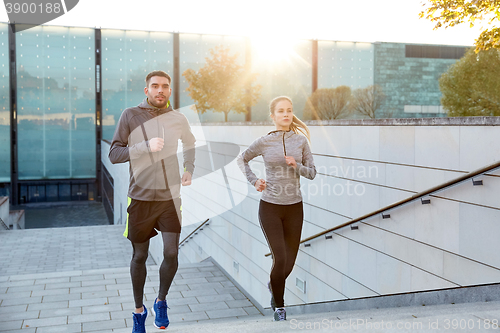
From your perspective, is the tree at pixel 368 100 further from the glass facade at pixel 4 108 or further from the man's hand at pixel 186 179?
the man's hand at pixel 186 179

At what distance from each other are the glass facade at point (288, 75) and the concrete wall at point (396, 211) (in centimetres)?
2458

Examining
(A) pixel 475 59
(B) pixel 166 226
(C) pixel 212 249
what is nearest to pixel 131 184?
(B) pixel 166 226

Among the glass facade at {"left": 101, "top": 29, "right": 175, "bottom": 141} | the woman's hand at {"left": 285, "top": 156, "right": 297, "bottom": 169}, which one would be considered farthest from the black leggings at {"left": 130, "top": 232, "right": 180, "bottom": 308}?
the glass facade at {"left": 101, "top": 29, "right": 175, "bottom": 141}

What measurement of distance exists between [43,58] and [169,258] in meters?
30.5

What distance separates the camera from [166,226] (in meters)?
3.69

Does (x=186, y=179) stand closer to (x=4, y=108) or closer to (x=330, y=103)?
(x=330, y=103)

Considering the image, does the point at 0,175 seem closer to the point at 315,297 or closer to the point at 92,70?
the point at 92,70

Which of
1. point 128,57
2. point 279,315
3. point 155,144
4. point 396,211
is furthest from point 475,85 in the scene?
point 128,57

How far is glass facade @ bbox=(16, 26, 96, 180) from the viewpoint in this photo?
3014 cm

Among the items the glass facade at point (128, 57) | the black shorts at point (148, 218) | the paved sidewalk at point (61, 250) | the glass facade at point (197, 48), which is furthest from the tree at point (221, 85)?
the black shorts at point (148, 218)

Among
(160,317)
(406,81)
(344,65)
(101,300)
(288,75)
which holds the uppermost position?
(344,65)

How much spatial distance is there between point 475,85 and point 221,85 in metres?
14.5

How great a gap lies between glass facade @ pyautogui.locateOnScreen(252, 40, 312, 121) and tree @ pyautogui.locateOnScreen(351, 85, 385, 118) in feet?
11.4

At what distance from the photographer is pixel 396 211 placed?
15.9ft
